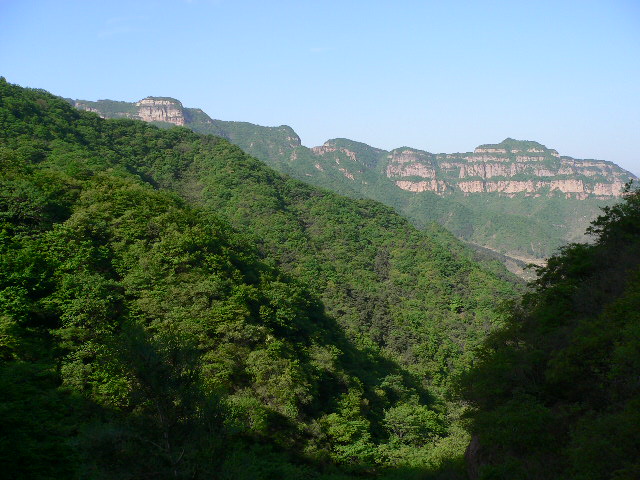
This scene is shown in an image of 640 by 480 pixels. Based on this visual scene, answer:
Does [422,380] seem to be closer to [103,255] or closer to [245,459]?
[103,255]

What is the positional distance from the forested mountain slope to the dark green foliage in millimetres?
5470

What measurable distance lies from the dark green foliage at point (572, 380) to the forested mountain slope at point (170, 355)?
5.47 m

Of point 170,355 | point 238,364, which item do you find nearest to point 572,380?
point 170,355

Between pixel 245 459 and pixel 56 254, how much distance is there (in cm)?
1591

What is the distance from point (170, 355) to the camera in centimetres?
1198

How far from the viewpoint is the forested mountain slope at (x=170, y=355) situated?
11789mm

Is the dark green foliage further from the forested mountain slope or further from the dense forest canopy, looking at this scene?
the forested mountain slope

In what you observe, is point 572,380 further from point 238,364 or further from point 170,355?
point 238,364

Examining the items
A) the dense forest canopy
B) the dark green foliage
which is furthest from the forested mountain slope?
the dark green foliage

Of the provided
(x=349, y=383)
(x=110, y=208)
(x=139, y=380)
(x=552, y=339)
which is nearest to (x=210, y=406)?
(x=139, y=380)

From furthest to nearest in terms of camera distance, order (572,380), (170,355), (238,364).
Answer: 1. (238,364)
2. (572,380)
3. (170,355)

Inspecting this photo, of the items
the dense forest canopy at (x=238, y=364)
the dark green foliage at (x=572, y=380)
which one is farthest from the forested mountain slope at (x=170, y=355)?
the dark green foliage at (x=572, y=380)

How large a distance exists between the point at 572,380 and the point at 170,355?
11521 mm

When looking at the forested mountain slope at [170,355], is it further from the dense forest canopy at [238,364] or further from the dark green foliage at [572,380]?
the dark green foliage at [572,380]
